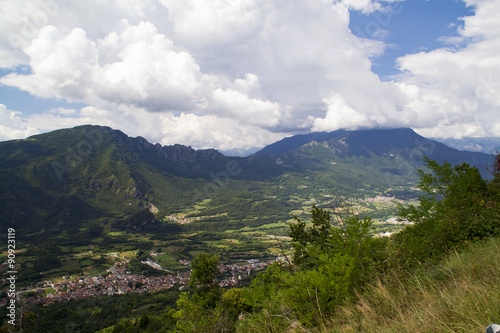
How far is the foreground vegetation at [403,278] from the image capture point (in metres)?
2.40

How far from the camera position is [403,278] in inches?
154

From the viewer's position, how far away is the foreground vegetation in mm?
2402

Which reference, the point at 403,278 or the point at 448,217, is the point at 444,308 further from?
the point at 448,217

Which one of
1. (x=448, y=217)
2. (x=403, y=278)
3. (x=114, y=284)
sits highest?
(x=448, y=217)

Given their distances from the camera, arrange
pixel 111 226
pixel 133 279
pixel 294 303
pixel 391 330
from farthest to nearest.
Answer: pixel 111 226, pixel 133 279, pixel 294 303, pixel 391 330

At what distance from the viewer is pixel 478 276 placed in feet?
10.3

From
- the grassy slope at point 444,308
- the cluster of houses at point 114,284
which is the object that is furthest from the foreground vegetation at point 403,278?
the cluster of houses at point 114,284

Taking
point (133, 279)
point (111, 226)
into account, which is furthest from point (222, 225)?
point (133, 279)

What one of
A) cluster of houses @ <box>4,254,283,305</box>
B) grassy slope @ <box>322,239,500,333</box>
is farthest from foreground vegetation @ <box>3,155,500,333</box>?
cluster of houses @ <box>4,254,283,305</box>

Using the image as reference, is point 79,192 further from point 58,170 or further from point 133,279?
point 133,279

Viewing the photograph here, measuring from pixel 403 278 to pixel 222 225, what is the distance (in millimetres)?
145835

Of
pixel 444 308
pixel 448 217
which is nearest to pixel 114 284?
pixel 448 217

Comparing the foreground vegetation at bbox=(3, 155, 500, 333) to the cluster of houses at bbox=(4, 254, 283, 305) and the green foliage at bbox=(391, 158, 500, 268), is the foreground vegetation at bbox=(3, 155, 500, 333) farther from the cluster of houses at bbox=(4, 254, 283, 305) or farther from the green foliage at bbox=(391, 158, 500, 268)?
the cluster of houses at bbox=(4, 254, 283, 305)

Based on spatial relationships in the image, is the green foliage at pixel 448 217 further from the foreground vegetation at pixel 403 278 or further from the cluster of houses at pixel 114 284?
the cluster of houses at pixel 114 284
